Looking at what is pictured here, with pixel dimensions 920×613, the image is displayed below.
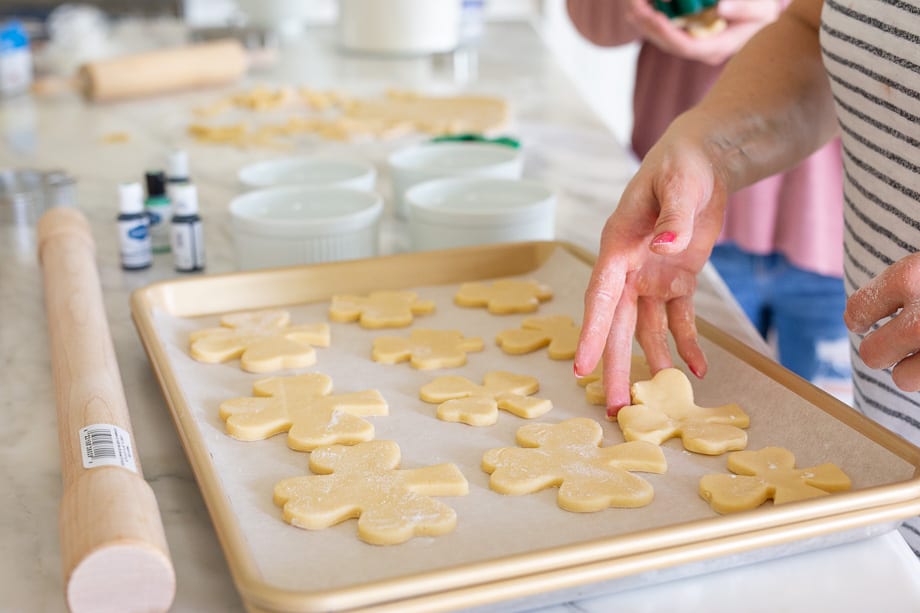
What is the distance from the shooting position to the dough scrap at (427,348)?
1.04 m

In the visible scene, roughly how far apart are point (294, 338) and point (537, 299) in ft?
0.95

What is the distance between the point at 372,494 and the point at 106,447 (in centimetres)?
20

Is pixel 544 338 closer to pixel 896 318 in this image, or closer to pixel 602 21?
pixel 896 318

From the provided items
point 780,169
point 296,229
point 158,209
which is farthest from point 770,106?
point 158,209

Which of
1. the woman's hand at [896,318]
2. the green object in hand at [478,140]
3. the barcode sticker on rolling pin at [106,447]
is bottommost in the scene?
the barcode sticker on rolling pin at [106,447]

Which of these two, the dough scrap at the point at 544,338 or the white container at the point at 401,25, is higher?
the white container at the point at 401,25

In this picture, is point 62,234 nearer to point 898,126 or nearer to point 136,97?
point 898,126

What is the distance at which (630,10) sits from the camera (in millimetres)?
1642

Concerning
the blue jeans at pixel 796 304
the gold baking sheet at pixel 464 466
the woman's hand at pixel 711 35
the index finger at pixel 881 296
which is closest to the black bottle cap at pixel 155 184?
the gold baking sheet at pixel 464 466

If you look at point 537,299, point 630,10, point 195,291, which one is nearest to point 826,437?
point 537,299

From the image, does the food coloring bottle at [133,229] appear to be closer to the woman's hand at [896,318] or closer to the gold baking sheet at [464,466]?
the gold baking sheet at [464,466]

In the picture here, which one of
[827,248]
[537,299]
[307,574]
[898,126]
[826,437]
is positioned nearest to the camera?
[307,574]

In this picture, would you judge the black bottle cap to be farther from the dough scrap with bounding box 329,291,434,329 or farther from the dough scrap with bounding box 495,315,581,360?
the dough scrap with bounding box 495,315,581,360

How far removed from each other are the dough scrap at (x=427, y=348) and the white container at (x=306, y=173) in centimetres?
41
